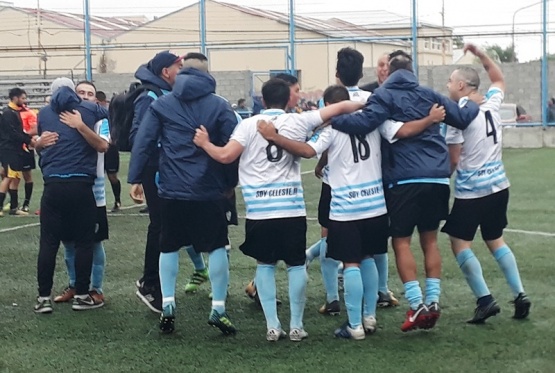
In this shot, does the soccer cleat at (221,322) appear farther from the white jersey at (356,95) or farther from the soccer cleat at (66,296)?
the soccer cleat at (66,296)

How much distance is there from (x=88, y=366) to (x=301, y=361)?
1399mm

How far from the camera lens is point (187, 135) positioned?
668 centimetres

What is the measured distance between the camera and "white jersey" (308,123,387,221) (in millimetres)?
6449

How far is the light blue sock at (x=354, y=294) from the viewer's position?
21.2 ft

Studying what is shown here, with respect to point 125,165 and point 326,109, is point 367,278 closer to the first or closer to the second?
point 326,109

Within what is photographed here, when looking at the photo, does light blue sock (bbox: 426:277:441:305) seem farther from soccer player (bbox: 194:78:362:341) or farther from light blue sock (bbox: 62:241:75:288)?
light blue sock (bbox: 62:241:75:288)

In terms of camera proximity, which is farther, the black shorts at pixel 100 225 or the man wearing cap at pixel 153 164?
the black shorts at pixel 100 225

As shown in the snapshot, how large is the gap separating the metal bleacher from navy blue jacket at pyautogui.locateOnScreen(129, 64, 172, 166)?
26.2m

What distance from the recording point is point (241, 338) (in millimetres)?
6676

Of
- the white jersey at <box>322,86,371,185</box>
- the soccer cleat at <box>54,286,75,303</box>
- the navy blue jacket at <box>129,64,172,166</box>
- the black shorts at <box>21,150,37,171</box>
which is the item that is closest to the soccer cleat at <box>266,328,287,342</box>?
the white jersey at <box>322,86,371,185</box>

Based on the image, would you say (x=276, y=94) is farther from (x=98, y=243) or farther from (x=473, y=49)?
(x=98, y=243)

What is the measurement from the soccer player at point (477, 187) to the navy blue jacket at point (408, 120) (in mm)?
246

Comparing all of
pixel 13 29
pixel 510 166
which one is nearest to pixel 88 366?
pixel 510 166

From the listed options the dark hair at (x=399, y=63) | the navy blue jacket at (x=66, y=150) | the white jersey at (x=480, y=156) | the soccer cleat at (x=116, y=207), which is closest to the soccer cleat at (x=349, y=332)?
the white jersey at (x=480, y=156)
